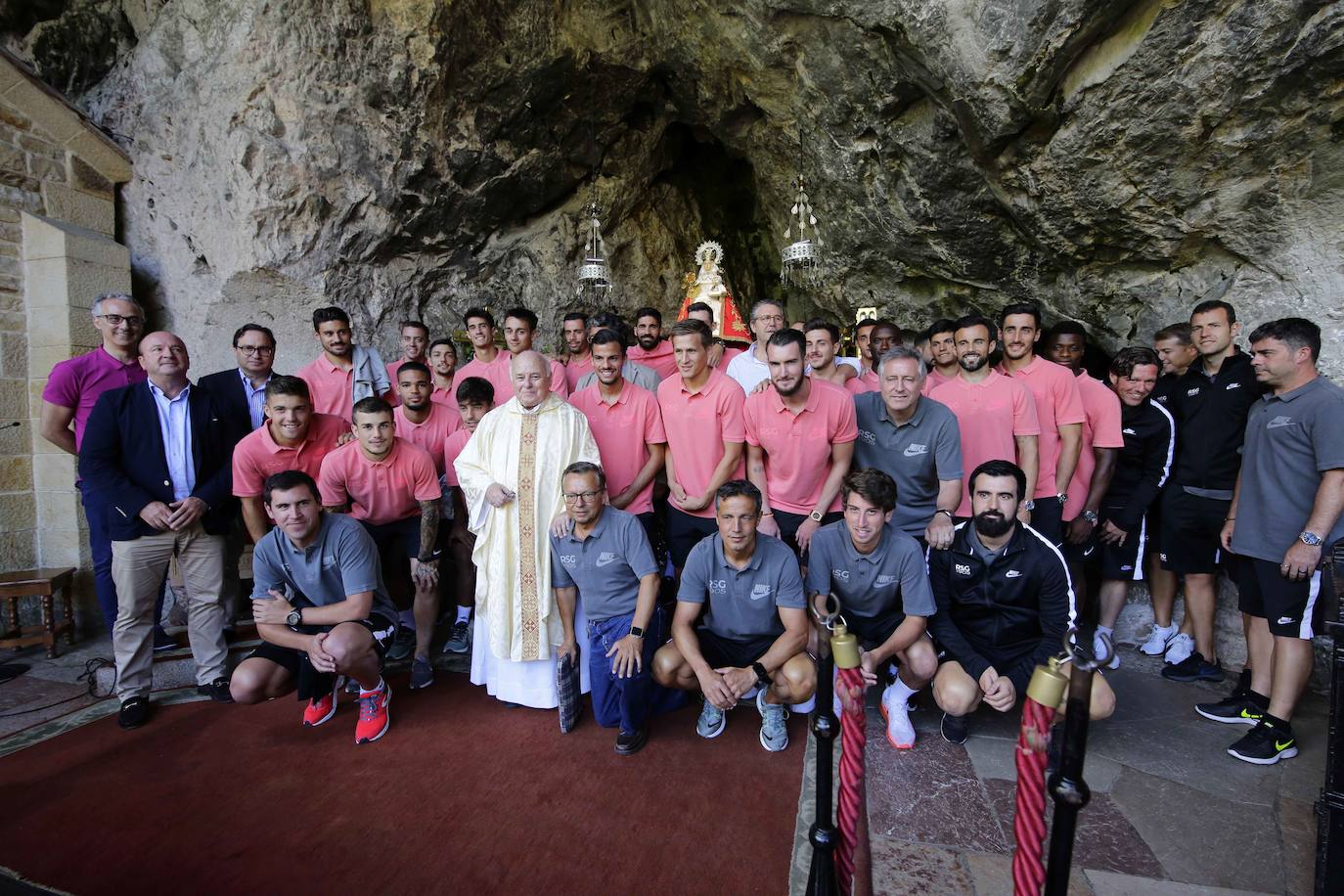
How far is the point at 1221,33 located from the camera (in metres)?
3.55

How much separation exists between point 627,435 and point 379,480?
151 centimetres

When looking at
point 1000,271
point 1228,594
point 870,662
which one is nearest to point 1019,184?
point 1000,271

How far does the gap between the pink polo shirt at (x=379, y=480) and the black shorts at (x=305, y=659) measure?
2.42 ft

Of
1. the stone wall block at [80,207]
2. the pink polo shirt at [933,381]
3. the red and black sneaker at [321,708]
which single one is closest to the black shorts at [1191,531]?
the pink polo shirt at [933,381]

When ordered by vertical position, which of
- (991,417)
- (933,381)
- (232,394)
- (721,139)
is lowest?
(991,417)

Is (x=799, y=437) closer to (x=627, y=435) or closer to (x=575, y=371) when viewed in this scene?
(x=627, y=435)

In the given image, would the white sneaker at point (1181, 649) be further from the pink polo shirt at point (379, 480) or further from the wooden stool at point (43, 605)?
the wooden stool at point (43, 605)

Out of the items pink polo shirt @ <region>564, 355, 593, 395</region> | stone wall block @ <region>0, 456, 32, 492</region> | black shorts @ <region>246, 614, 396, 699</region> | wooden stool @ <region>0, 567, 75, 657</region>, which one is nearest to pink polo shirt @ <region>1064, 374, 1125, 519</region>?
pink polo shirt @ <region>564, 355, 593, 395</region>

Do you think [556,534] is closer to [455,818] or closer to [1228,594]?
[455,818]

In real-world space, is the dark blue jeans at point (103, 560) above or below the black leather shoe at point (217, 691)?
above

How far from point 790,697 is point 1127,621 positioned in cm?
281

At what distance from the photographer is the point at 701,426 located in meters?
3.64

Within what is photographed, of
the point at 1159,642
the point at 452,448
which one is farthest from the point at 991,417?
the point at 452,448

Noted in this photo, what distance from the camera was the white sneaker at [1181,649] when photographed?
3.78 meters
